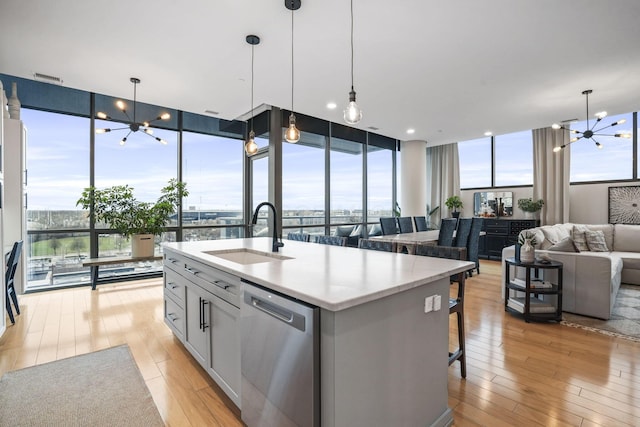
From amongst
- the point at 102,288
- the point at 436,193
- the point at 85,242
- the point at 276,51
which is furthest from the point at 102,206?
the point at 436,193

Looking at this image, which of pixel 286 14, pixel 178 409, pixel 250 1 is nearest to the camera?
pixel 178 409

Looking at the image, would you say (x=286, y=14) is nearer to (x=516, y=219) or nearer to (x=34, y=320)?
(x=34, y=320)

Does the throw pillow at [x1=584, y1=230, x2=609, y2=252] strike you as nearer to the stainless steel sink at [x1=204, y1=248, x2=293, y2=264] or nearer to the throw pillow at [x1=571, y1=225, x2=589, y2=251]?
the throw pillow at [x1=571, y1=225, x2=589, y2=251]

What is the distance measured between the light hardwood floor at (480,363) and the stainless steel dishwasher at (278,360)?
45cm

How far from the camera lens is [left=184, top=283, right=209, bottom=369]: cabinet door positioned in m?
2.16

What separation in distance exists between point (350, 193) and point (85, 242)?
4940 mm

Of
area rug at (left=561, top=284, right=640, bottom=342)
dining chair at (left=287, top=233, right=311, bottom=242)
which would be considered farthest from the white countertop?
area rug at (left=561, top=284, right=640, bottom=342)

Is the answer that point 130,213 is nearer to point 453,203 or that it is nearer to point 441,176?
point 453,203

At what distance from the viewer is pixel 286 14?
2650mm

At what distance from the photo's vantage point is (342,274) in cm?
165

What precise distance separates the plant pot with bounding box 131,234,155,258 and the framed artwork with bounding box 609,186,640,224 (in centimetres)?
830

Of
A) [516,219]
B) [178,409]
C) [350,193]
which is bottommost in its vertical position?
[178,409]

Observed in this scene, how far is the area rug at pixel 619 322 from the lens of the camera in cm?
300

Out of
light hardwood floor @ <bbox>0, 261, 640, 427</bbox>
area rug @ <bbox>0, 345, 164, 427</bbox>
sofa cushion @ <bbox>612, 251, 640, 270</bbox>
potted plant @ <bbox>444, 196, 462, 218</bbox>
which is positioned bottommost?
area rug @ <bbox>0, 345, 164, 427</bbox>
